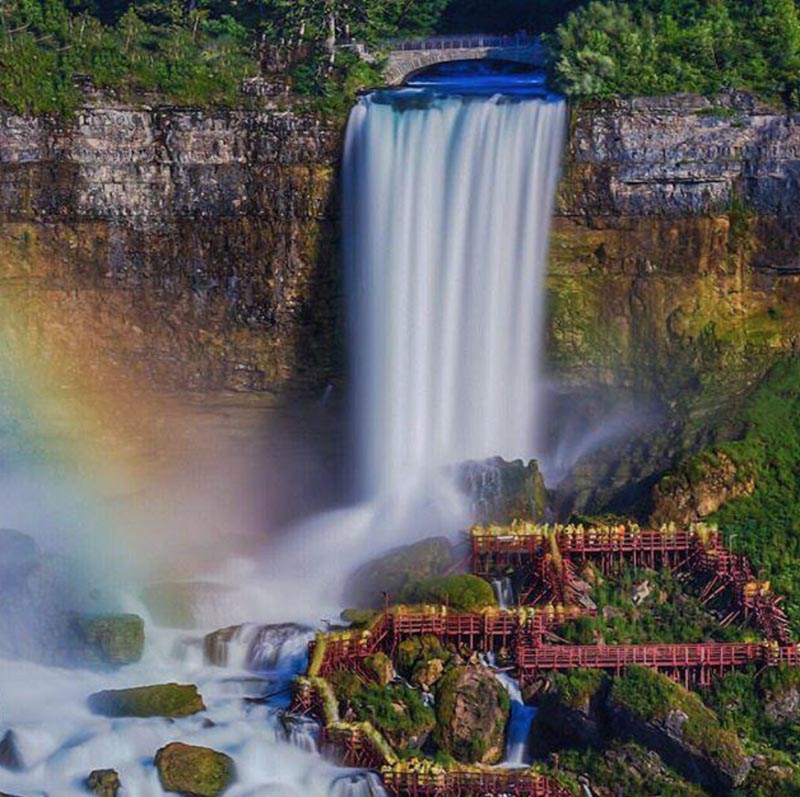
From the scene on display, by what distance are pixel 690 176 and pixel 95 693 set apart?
94.9 feet

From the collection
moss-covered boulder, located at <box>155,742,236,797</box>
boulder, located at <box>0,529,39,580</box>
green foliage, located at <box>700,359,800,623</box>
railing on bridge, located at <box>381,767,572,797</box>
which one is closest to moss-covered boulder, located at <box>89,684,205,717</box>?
moss-covered boulder, located at <box>155,742,236,797</box>

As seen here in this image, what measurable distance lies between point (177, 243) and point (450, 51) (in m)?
13.2

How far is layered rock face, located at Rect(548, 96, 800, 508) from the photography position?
88.5 meters

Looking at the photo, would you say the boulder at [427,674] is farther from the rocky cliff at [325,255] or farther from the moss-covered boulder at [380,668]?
the rocky cliff at [325,255]

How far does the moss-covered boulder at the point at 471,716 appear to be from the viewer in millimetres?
71250

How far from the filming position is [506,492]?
84.5 m

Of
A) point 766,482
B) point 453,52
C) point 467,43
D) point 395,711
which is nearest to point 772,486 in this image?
point 766,482

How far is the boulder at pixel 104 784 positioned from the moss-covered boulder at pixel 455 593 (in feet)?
38.9

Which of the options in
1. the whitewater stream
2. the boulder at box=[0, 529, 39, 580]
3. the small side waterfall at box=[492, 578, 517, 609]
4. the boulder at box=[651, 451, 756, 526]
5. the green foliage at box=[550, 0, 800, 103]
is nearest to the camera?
the small side waterfall at box=[492, 578, 517, 609]

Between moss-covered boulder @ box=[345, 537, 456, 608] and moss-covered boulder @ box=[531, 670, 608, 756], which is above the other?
moss-covered boulder @ box=[345, 537, 456, 608]

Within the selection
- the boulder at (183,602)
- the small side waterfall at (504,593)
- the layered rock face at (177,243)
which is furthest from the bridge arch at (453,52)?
the small side waterfall at (504,593)

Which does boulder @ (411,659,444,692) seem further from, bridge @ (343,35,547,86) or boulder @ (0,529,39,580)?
bridge @ (343,35,547,86)

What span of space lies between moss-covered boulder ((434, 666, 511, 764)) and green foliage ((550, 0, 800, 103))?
83.5 feet

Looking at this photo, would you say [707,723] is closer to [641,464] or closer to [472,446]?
[641,464]
